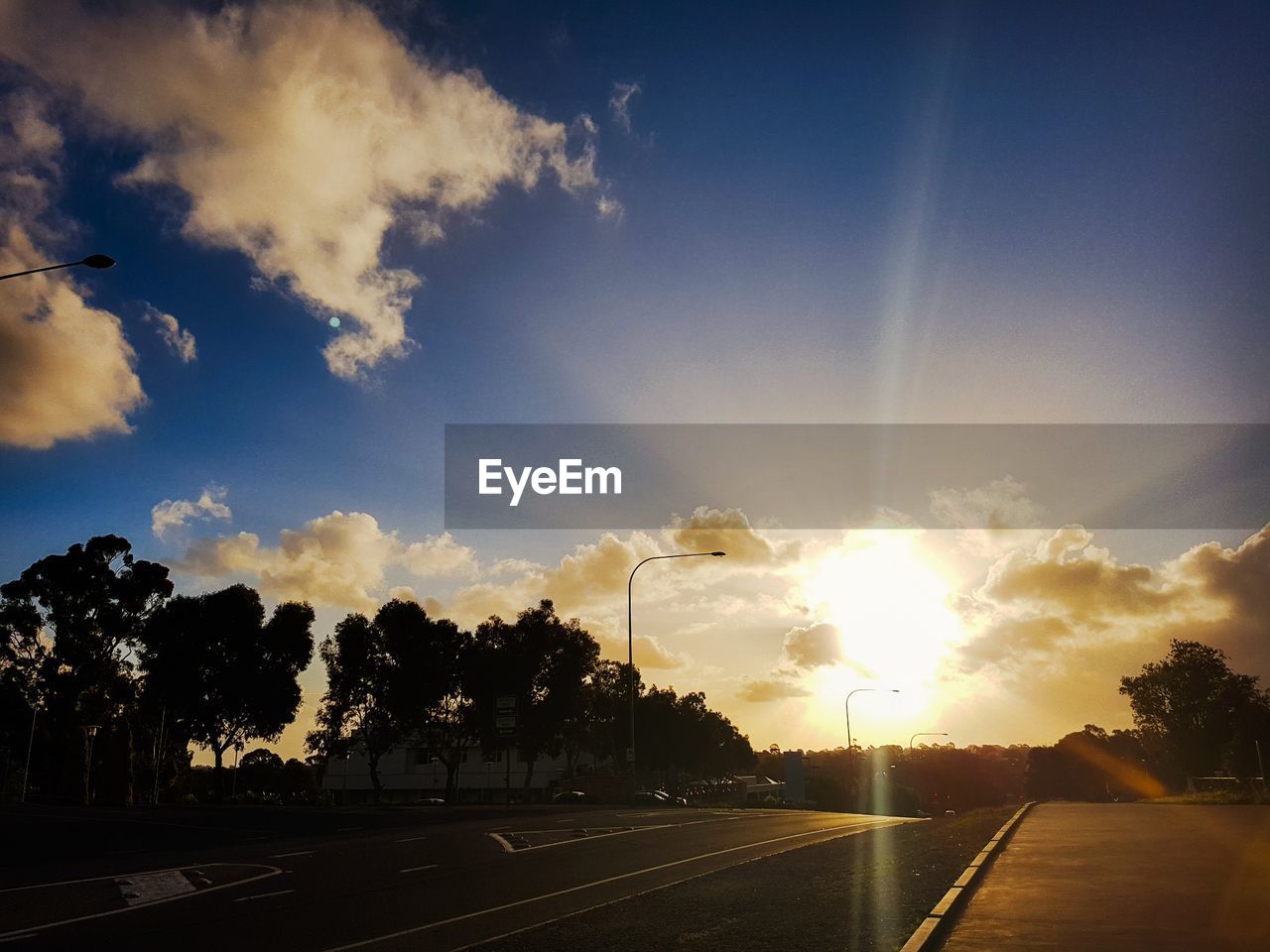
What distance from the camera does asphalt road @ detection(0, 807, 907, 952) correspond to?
10492 millimetres

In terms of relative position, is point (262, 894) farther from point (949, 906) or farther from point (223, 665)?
point (223, 665)

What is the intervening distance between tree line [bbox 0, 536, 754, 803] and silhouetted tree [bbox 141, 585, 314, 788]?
93 millimetres

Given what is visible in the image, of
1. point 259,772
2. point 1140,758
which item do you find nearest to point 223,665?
point 259,772

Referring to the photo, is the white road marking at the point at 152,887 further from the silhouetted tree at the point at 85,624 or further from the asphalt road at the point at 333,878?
the silhouetted tree at the point at 85,624

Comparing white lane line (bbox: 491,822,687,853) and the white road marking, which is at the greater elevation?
the white road marking

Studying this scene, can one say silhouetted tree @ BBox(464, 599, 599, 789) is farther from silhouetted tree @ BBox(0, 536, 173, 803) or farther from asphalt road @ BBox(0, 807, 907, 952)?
asphalt road @ BBox(0, 807, 907, 952)

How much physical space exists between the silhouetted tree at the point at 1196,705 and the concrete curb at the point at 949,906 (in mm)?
89152

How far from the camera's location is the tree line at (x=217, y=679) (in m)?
60.8

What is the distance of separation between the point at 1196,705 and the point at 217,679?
90535 mm

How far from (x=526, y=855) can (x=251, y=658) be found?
54565 mm

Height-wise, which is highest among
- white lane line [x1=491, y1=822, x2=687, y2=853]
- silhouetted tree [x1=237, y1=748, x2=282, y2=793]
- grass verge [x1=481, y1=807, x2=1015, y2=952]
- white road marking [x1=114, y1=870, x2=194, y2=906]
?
grass verge [x1=481, y1=807, x2=1015, y2=952]

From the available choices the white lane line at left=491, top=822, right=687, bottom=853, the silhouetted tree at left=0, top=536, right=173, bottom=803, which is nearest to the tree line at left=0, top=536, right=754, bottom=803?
the silhouetted tree at left=0, top=536, right=173, bottom=803

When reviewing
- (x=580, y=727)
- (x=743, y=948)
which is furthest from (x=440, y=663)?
(x=743, y=948)

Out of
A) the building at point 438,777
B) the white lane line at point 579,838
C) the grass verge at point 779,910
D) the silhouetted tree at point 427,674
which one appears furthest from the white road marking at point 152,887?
the building at point 438,777
